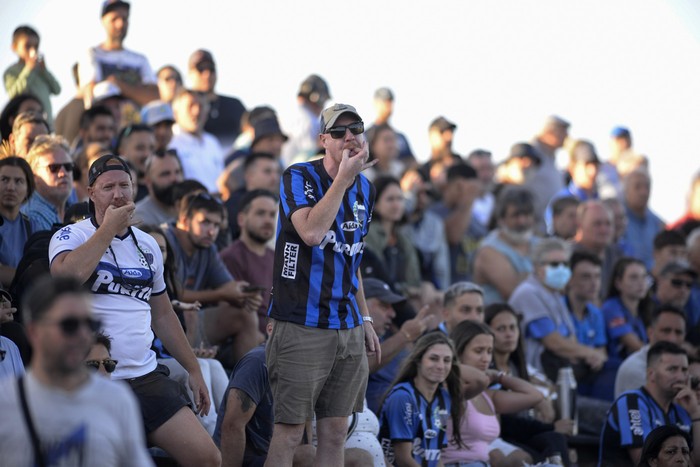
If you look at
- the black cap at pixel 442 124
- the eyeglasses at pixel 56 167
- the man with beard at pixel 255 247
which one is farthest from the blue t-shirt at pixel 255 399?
the black cap at pixel 442 124

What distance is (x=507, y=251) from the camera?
36.8 feet

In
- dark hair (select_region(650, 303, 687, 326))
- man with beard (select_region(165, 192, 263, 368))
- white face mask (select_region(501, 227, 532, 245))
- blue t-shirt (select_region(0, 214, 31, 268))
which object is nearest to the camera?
A: blue t-shirt (select_region(0, 214, 31, 268))

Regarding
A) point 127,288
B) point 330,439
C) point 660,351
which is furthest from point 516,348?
point 127,288

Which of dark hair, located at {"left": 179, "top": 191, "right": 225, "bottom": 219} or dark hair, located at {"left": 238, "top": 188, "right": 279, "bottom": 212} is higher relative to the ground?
dark hair, located at {"left": 238, "top": 188, "right": 279, "bottom": 212}

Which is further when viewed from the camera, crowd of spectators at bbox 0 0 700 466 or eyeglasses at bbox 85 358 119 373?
crowd of spectators at bbox 0 0 700 466

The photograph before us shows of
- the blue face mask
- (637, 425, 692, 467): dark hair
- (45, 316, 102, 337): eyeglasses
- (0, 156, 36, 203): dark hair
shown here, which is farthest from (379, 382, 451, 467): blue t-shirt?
(45, 316, 102, 337): eyeglasses

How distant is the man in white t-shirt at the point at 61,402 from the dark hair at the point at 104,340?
5.65ft

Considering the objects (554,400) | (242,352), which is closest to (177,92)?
(242,352)

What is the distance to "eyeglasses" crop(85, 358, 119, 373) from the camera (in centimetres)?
533

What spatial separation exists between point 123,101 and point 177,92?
101cm

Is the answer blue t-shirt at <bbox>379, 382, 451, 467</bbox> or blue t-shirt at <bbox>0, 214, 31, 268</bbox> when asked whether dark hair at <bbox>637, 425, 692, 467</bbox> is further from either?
blue t-shirt at <bbox>0, 214, 31, 268</bbox>

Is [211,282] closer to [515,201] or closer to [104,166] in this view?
[104,166]

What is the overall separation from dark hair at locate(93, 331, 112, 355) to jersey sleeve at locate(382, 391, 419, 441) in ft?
8.28

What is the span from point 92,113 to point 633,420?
19.2 ft
